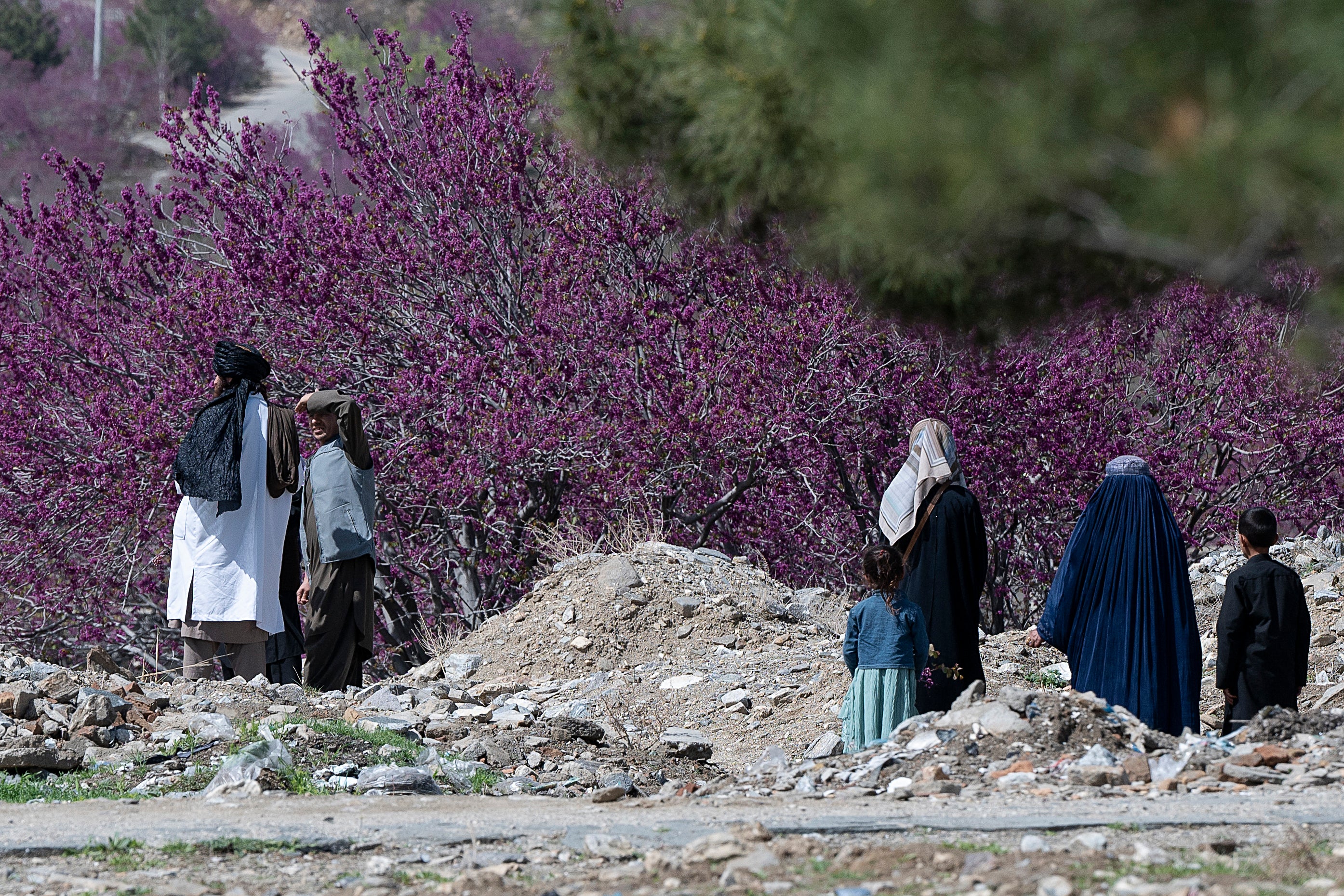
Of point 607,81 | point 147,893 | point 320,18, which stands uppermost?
point 320,18

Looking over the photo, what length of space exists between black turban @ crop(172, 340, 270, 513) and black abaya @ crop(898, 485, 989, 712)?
3.38m

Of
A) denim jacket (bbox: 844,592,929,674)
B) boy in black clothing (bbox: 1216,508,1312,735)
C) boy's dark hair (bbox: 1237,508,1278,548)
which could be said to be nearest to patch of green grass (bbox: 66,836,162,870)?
denim jacket (bbox: 844,592,929,674)

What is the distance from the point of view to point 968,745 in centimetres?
538

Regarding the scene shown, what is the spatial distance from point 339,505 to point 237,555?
571mm

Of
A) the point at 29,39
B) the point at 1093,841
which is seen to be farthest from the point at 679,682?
the point at 29,39

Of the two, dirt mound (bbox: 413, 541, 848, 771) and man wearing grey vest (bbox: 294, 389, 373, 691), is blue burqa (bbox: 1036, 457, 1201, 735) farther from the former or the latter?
man wearing grey vest (bbox: 294, 389, 373, 691)

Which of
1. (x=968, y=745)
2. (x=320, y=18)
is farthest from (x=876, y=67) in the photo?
(x=320, y=18)

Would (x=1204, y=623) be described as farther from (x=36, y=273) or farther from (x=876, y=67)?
(x=36, y=273)

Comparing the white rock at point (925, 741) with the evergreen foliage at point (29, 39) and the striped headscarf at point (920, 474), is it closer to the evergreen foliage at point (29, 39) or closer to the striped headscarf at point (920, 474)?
the striped headscarf at point (920, 474)

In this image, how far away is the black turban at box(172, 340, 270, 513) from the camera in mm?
7348

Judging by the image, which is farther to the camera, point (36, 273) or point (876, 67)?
point (36, 273)

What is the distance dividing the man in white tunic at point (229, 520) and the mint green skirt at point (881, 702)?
3210 mm

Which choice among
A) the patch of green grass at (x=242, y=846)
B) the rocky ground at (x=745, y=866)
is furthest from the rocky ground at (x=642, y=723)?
the patch of green grass at (x=242, y=846)

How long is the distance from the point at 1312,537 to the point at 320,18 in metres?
65.4
